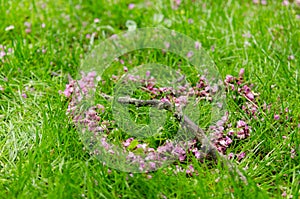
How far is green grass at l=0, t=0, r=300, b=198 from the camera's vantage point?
229 centimetres

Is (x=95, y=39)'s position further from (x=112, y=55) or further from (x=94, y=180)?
(x=94, y=180)

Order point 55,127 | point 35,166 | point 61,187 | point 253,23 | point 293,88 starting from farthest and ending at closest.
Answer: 1. point 253,23
2. point 293,88
3. point 55,127
4. point 35,166
5. point 61,187

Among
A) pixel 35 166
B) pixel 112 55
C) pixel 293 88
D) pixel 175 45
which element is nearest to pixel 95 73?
pixel 112 55

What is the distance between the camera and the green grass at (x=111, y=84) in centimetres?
229

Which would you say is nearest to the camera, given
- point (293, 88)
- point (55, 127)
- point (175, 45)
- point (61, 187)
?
point (61, 187)

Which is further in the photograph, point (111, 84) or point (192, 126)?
point (111, 84)

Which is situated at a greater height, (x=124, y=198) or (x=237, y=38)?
(x=237, y=38)

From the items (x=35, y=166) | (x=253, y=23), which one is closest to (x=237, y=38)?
(x=253, y=23)

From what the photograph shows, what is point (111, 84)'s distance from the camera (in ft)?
10.3

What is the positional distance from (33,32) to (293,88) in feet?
6.99

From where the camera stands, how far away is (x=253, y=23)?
147 inches

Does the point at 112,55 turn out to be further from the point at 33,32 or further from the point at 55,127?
the point at 55,127

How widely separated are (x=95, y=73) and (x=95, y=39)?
730 mm

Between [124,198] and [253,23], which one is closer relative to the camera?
[124,198]
